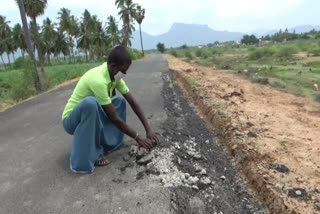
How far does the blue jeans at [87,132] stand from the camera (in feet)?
11.8

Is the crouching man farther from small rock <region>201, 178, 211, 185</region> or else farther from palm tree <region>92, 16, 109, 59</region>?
palm tree <region>92, 16, 109, 59</region>

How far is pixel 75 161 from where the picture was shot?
381 cm

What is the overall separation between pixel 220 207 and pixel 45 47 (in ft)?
177

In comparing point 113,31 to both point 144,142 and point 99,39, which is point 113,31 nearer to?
point 99,39

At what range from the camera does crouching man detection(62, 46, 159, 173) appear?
3557 millimetres

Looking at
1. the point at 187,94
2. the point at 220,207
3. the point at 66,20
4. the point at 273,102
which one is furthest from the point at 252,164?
the point at 66,20

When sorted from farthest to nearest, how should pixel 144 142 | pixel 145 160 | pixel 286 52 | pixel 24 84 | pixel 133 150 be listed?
pixel 286 52, pixel 24 84, pixel 133 150, pixel 145 160, pixel 144 142

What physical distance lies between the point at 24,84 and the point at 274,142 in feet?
33.3

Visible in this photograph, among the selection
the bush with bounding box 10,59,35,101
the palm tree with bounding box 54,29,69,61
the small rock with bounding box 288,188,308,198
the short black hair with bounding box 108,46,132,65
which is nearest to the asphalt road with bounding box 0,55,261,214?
the small rock with bounding box 288,188,308,198

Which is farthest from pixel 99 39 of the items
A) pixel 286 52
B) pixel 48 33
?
pixel 286 52

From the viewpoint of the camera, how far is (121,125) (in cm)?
362

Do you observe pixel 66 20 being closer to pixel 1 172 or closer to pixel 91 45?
pixel 91 45

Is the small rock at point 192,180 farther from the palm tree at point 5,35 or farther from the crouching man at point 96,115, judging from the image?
the palm tree at point 5,35

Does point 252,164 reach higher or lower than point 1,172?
lower
